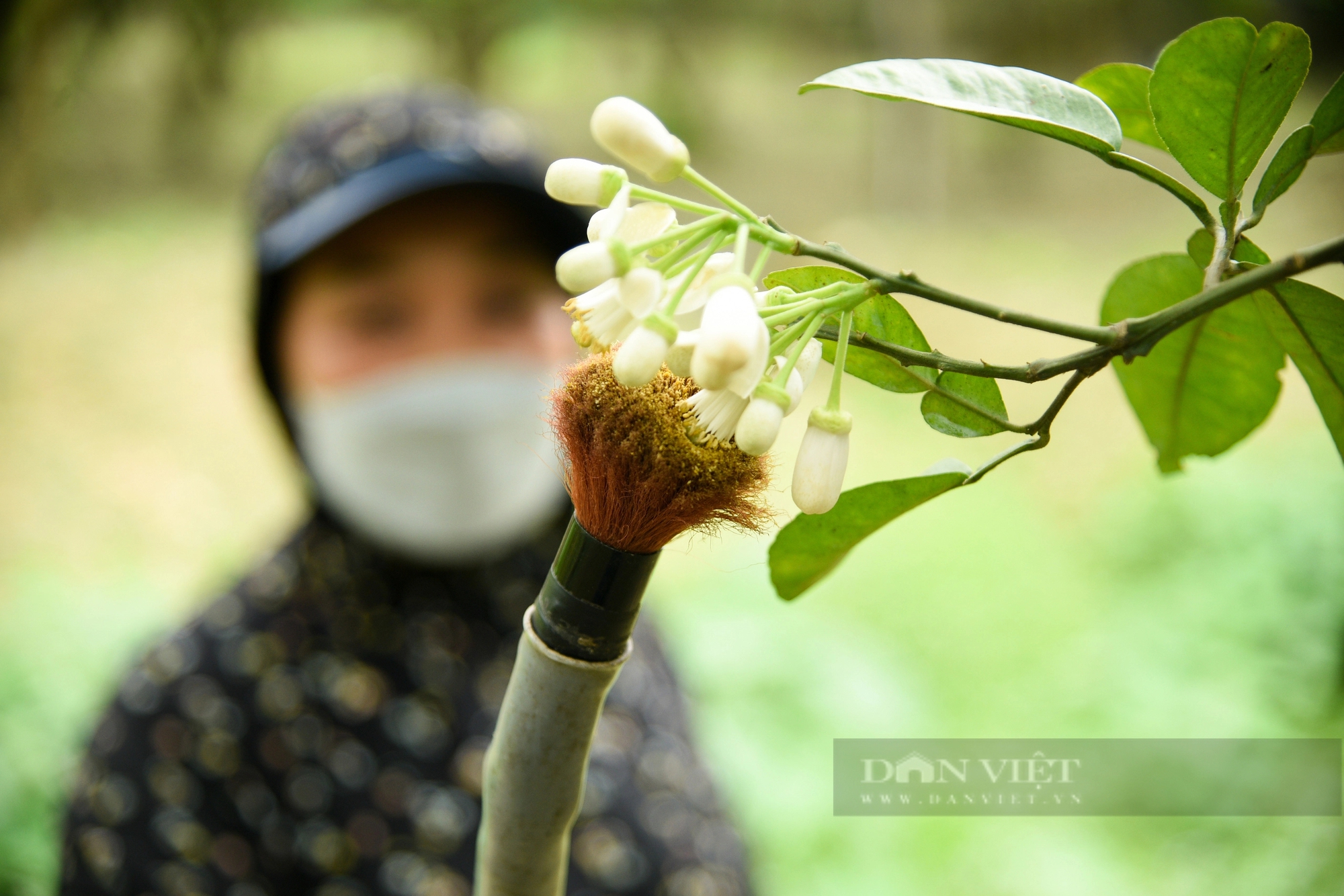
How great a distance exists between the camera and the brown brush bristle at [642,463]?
0.83 ft

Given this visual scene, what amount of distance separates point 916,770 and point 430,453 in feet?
2.05

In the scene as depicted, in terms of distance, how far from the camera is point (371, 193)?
0.95 metres

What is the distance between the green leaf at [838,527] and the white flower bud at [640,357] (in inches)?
3.8

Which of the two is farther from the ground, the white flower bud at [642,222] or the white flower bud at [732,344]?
the white flower bud at [642,222]

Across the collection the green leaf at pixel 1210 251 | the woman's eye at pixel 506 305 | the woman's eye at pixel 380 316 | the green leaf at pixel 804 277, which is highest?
the woman's eye at pixel 506 305

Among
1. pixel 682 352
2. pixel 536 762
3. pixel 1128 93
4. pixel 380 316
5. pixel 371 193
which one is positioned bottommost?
pixel 536 762

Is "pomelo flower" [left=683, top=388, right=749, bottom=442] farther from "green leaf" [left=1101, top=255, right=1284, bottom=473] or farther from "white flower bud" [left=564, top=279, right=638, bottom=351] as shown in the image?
"green leaf" [left=1101, top=255, right=1284, bottom=473]

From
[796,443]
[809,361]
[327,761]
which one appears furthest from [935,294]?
[796,443]

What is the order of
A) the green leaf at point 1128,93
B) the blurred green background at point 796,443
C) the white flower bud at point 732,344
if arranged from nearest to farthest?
the white flower bud at point 732,344
the green leaf at point 1128,93
the blurred green background at point 796,443

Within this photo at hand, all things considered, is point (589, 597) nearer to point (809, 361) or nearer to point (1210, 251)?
point (809, 361)
